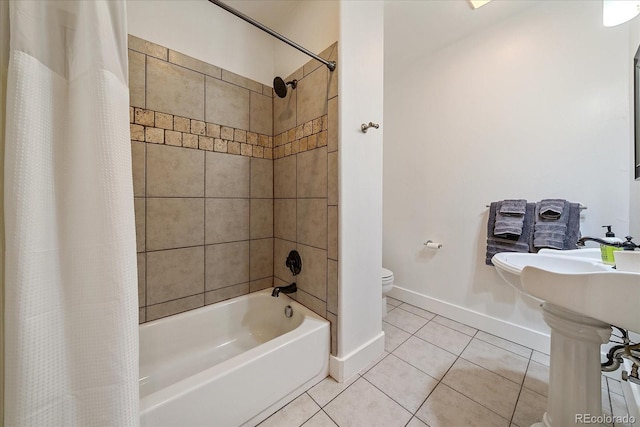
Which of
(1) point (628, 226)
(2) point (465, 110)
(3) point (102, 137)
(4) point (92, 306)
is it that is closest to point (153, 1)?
(3) point (102, 137)

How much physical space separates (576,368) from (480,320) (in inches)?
40.6

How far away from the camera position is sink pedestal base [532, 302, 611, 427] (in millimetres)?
797

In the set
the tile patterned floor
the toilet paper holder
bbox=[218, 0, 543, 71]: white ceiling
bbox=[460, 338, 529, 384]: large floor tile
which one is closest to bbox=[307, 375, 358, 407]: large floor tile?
the tile patterned floor

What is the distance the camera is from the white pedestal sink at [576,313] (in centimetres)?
58

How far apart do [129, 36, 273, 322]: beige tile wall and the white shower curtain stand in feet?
2.55

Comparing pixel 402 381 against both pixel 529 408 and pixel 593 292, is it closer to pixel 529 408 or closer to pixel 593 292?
pixel 529 408

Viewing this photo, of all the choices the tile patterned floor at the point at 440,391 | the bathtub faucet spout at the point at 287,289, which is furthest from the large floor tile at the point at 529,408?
the bathtub faucet spout at the point at 287,289

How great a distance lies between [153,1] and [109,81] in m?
1.21

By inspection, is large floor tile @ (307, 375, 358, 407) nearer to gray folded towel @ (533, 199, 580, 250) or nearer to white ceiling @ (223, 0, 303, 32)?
gray folded towel @ (533, 199, 580, 250)

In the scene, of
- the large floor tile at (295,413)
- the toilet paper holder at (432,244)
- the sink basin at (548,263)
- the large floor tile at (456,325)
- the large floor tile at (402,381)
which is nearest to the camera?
the sink basin at (548,263)

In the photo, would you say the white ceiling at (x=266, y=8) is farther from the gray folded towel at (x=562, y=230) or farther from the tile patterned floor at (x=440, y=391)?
the tile patterned floor at (x=440, y=391)

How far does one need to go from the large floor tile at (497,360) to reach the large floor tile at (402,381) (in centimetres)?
40

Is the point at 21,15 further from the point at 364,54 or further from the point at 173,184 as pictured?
the point at 364,54

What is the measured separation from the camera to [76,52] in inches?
21.5
